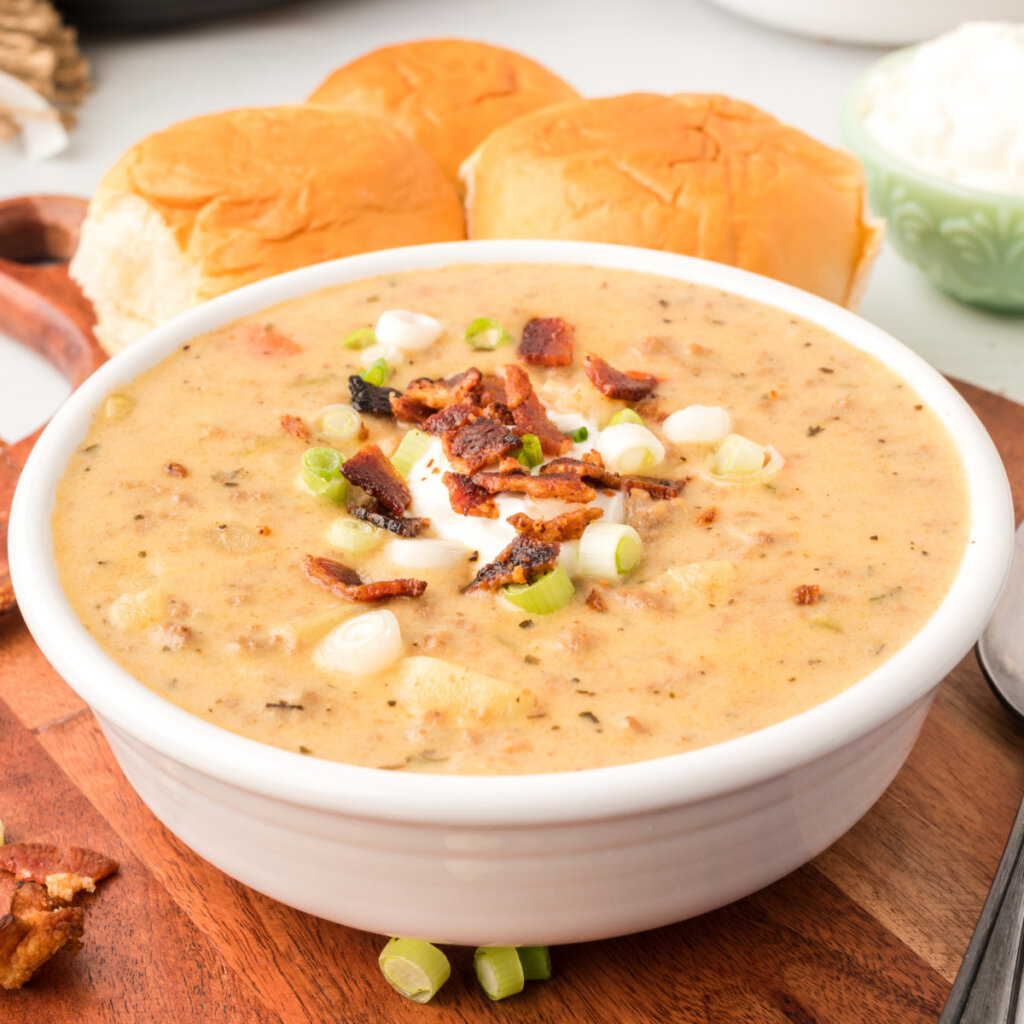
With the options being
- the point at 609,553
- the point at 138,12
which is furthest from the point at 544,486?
the point at 138,12

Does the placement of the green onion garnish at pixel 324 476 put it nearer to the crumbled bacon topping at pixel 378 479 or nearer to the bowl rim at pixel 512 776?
the crumbled bacon topping at pixel 378 479

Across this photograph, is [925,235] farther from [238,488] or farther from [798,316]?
[238,488]

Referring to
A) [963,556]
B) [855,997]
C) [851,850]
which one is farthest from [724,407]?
[855,997]

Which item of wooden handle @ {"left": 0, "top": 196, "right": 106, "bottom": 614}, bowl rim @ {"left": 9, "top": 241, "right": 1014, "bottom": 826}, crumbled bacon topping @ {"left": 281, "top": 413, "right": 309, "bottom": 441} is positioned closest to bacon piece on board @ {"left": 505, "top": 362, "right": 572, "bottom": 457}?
crumbled bacon topping @ {"left": 281, "top": 413, "right": 309, "bottom": 441}

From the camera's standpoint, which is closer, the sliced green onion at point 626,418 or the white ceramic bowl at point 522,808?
the white ceramic bowl at point 522,808

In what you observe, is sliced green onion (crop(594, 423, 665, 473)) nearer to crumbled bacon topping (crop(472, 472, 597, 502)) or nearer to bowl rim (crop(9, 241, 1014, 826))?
crumbled bacon topping (crop(472, 472, 597, 502))

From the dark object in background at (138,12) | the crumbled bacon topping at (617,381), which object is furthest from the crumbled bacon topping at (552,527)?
the dark object in background at (138,12)
